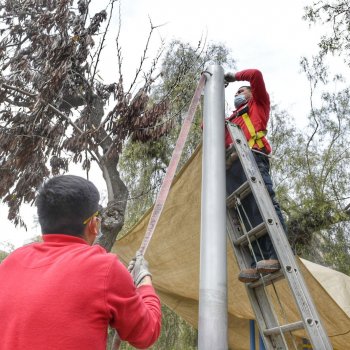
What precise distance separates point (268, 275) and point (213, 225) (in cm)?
39

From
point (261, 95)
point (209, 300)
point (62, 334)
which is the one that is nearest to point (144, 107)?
point (261, 95)

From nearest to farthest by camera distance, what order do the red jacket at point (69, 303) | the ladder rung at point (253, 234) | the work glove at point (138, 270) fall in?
the red jacket at point (69, 303) → the work glove at point (138, 270) → the ladder rung at point (253, 234)

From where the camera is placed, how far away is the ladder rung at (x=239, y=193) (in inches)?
97.8

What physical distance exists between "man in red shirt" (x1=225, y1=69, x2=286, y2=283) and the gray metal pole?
0.23 metres

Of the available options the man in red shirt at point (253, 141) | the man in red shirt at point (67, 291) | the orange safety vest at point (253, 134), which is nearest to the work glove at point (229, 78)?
the man in red shirt at point (253, 141)

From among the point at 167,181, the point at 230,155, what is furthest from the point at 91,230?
the point at 230,155

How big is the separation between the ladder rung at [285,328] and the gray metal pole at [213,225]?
0.32m

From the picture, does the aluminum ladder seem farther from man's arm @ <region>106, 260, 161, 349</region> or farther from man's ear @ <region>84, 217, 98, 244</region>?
man's ear @ <region>84, 217, 98, 244</region>

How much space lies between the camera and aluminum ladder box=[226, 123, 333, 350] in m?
1.97

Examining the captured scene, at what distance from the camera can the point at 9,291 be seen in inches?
47.6

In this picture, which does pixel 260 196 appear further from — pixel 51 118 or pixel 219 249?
pixel 51 118

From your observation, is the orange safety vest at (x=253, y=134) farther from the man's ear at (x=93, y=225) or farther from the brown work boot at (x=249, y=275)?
the man's ear at (x=93, y=225)

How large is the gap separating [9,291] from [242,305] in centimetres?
319

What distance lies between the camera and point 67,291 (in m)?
1.17
